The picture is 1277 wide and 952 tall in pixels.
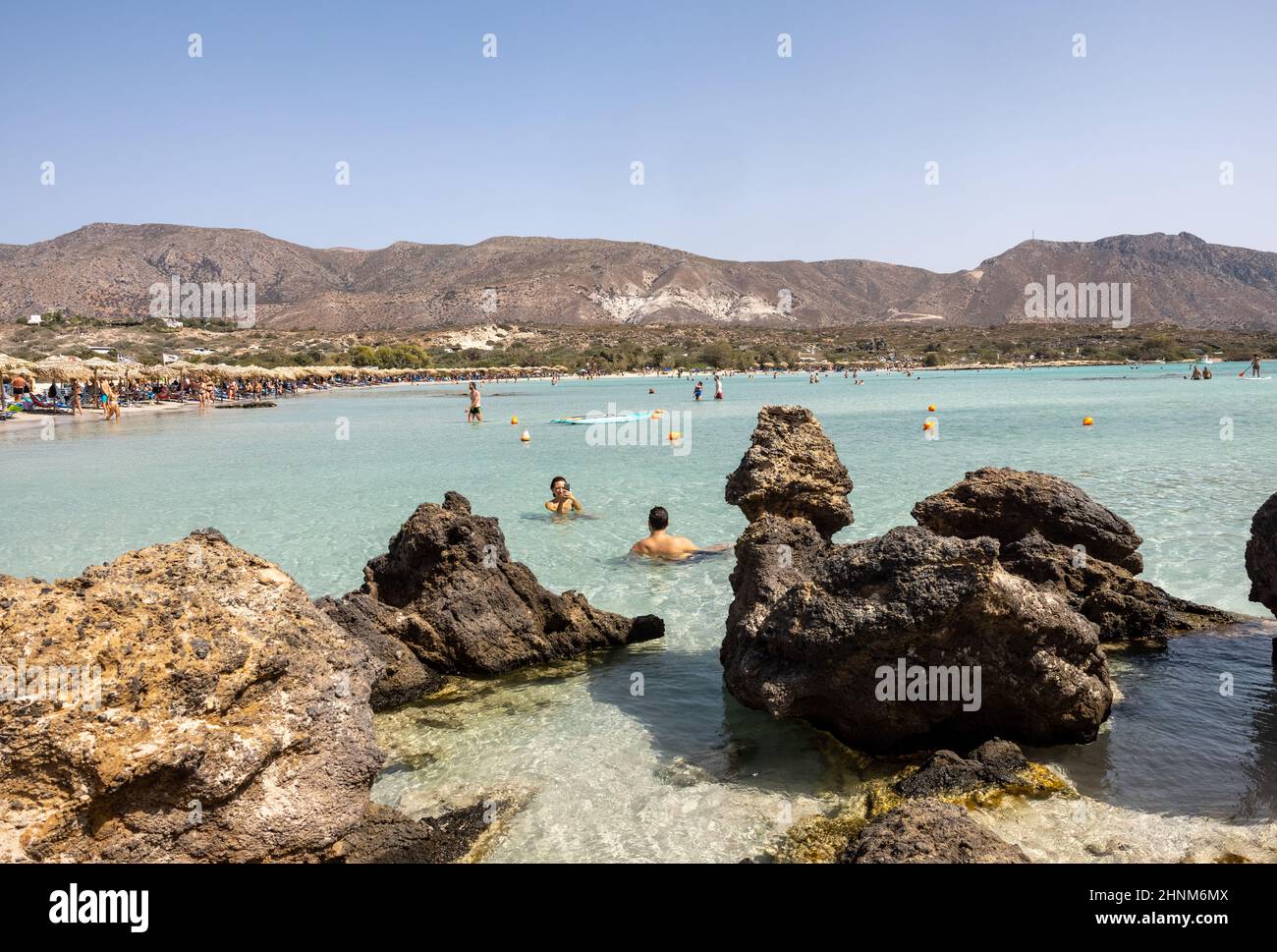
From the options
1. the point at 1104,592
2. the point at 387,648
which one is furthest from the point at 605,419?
the point at 387,648

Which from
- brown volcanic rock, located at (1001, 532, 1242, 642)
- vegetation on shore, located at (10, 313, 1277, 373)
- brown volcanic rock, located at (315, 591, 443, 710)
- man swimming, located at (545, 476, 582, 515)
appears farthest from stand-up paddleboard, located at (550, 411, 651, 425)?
vegetation on shore, located at (10, 313, 1277, 373)

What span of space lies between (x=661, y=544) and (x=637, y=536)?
1673 millimetres

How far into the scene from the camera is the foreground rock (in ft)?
9.90

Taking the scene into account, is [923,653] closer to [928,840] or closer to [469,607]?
[928,840]

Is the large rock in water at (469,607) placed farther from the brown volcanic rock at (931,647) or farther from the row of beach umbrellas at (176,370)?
the row of beach umbrellas at (176,370)

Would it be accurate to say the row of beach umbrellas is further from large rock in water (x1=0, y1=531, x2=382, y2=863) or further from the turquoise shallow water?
large rock in water (x1=0, y1=531, x2=382, y2=863)

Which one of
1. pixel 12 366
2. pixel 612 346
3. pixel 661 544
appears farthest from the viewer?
pixel 612 346

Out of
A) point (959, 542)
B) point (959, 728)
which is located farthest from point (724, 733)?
point (959, 542)

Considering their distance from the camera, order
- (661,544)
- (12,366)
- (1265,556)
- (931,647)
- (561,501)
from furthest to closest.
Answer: (12,366) < (561,501) < (661,544) < (1265,556) < (931,647)

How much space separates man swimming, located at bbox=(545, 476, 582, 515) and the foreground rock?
30.9ft

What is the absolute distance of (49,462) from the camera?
19953mm

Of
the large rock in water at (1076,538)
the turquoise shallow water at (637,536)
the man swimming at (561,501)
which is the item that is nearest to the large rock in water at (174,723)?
the turquoise shallow water at (637,536)

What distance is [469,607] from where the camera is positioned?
626 centimetres
